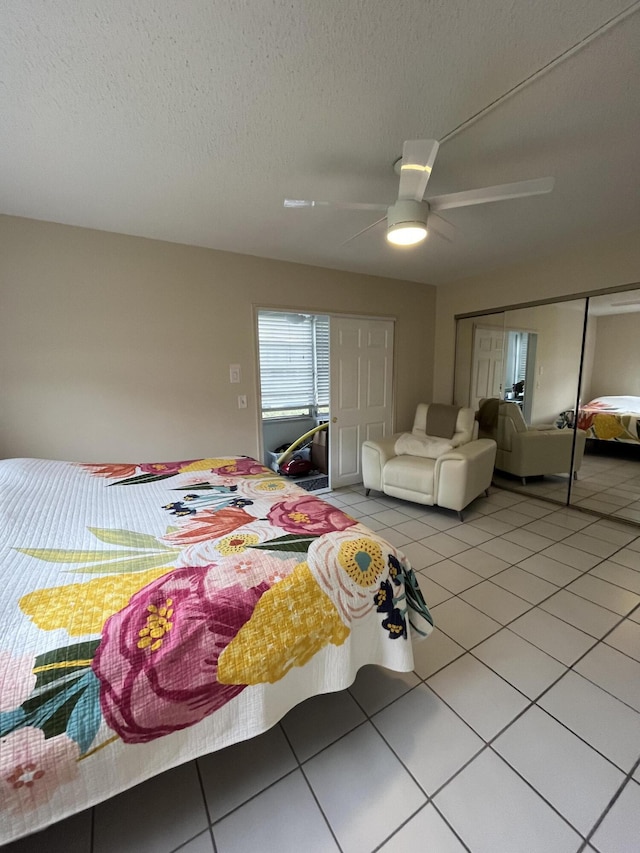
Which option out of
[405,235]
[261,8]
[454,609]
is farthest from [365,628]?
[261,8]

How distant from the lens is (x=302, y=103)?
4.47 feet

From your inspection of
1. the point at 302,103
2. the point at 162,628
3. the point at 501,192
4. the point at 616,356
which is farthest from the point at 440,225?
the point at 162,628

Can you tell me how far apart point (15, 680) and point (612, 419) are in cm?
420

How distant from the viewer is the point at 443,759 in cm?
125

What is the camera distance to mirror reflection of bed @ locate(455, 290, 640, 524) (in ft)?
9.59

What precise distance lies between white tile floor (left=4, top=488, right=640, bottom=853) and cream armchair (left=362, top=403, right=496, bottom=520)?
3.86 ft

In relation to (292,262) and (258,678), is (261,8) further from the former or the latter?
(292,262)

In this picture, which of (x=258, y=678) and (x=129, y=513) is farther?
(x=129, y=513)

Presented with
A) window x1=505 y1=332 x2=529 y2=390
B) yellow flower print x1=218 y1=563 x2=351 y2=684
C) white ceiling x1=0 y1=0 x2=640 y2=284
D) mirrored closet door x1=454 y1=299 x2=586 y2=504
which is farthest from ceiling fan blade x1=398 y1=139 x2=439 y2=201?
window x1=505 y1=332 x2=529 y2=390

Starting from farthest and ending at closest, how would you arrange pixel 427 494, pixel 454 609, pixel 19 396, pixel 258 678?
1. pixel 427 494
2. pixel 19 396
3. pixel 454 609
4. pixel 258 678

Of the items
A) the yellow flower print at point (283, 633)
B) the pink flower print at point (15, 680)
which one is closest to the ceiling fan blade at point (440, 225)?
the yellow flower print at point (283, 633)

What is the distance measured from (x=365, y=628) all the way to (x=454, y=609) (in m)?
1.07

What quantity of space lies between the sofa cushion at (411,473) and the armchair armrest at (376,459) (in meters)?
0.07

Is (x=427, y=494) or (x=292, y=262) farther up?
(x=292, y=262)
